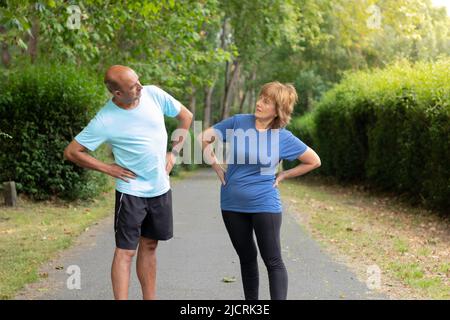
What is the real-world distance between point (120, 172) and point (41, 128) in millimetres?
9539

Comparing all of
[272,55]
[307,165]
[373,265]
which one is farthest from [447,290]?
[272,55]

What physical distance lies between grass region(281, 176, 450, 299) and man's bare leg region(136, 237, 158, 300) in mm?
2273

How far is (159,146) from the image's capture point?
5453 millimetres

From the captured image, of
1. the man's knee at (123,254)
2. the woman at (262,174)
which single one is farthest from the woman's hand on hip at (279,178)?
the man's knee at (123,254)

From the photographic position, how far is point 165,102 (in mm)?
5590

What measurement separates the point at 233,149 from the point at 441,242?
19.5 ft

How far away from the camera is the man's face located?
521cm

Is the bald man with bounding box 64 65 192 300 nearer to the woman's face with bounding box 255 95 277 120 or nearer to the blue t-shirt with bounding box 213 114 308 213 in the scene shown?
the blue t-shirt with bounding box 213 114 308 213

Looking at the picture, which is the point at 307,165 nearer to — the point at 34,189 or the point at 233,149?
the point at 233,149

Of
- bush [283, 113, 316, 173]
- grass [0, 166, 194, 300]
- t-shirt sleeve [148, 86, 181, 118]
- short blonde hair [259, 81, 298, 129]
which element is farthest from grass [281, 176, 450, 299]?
bush [283, 113, 316, 173]

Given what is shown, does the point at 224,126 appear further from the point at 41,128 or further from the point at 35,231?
the point at 41,128

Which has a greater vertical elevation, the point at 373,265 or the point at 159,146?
the point at 159,146

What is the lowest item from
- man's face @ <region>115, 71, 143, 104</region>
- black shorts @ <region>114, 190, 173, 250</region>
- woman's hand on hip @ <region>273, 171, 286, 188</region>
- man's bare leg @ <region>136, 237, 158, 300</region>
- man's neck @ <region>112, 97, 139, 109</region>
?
man's bare leg @ <region>136, 237, 158, 300</region>

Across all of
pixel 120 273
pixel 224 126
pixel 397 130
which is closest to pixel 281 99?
pixel 224 126
